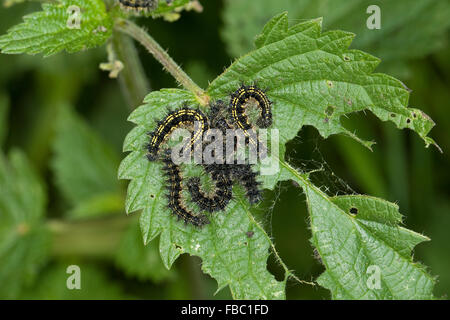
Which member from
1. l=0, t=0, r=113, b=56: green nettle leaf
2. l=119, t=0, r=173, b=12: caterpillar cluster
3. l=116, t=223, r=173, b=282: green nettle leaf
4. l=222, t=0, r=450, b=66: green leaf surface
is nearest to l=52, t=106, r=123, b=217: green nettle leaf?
l=116, t=223, r=173, b=282: green nettle leaf

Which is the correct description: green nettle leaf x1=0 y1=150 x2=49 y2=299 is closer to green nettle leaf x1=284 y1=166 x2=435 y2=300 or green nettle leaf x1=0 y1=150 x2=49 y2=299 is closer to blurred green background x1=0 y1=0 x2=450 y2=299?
blurred green background x1=0 y1=0 x2=450 y2=299

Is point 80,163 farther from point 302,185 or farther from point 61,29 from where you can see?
point 302,185

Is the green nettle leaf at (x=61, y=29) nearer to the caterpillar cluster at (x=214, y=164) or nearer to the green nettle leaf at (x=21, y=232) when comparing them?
the caterpillar cluster at (x=214, y=164)

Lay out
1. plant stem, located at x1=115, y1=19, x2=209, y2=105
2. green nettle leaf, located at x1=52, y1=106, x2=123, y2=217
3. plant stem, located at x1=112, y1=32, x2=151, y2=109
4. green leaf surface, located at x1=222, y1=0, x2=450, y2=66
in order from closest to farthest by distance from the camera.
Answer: plant stem, located at x1=115, y1=19, x2=209, y2=105, plant stem, located at x1=112, y1=32, x2=151, y2=109, green leaf surface, located at x1=222, y1=0, x2=450, y2=66, green nettle leaf, located at x1=52, y1=106, x2=123, y2=217

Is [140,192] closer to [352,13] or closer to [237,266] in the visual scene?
[237,266]

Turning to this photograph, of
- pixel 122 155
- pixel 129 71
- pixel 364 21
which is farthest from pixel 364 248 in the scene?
pixel 122 155

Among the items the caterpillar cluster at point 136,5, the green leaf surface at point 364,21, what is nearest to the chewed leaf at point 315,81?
the caterpillar cluster at point 136,5
